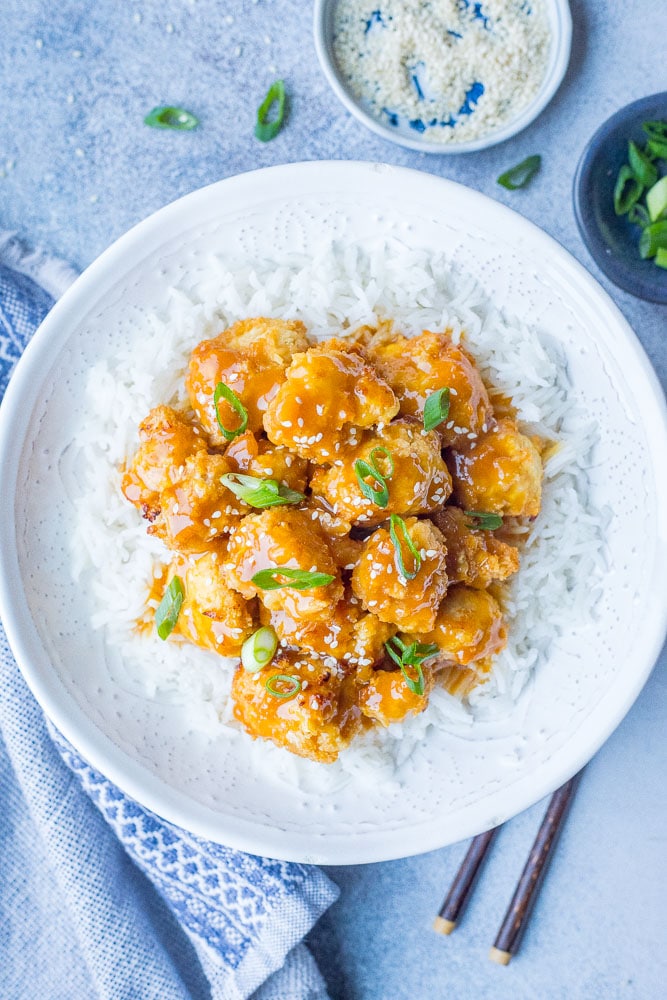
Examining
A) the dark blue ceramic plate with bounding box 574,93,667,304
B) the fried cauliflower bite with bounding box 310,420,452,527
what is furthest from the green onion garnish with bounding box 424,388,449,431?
the dark blue ceramic plate with bounding box 574,93,667,304

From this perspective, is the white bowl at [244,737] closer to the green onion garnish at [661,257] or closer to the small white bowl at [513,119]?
the small white bowl at [513,119]

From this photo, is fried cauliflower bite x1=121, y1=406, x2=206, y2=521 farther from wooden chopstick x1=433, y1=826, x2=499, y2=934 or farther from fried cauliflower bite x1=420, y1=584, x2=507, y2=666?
wooden chopstick x1=433, y1=826, x2=499, y2=934

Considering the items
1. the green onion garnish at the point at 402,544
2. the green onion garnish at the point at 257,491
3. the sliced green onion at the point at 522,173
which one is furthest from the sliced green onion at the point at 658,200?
the green onion garnish at the point at 257,491

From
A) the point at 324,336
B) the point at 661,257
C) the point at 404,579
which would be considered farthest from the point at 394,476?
the point at 661,257

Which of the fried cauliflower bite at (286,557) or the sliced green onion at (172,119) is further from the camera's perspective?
the sliced green onion at (172,119)

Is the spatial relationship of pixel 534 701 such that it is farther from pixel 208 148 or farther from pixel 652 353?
pixel 208 148

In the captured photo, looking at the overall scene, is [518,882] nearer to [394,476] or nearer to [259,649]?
[259,649]
